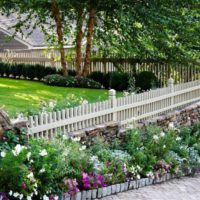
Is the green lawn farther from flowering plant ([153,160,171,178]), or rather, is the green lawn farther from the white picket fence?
flowering plant ([153,160,171,178])

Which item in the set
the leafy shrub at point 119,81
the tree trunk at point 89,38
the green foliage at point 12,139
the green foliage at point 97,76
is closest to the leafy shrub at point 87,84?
the leafy shrub at point 119,81

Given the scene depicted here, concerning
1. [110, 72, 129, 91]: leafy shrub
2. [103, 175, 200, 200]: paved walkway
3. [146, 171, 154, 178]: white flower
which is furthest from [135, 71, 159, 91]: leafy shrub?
[146, 171, 154, 178]: white flower

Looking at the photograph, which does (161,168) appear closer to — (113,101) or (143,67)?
(113,101)

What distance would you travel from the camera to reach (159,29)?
47.8 feet

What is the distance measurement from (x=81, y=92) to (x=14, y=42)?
1466 cm

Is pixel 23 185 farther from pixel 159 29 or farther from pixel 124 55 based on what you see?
pixel 124 55

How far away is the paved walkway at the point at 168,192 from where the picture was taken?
686 cm

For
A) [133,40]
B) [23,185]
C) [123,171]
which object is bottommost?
[123,171]

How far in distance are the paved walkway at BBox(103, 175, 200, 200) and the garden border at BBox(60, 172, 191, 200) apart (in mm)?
81

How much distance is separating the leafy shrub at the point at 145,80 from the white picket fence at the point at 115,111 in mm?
2484

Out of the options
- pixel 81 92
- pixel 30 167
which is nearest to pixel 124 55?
pixel 81 92

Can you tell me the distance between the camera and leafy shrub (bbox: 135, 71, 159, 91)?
595 inches

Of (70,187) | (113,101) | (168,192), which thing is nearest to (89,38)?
(113,101)

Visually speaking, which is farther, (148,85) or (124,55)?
(124,55)
